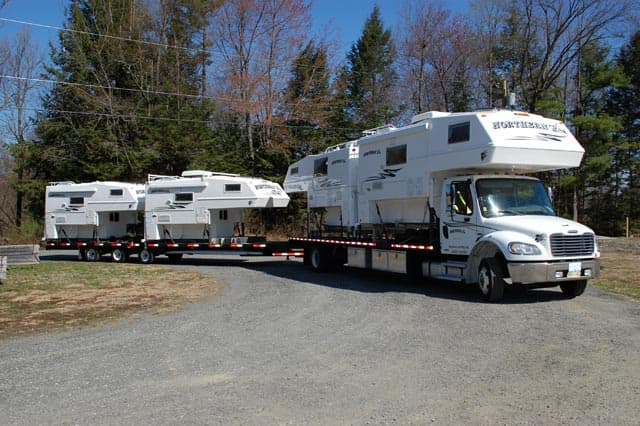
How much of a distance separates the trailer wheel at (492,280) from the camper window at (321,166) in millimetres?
7643

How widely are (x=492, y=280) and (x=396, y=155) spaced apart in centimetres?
473

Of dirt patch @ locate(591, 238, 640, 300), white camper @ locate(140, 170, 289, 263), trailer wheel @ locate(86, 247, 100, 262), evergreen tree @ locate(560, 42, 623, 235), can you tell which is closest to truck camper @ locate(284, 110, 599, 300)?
dirt patch @ locate(591, 238, 640, 300)

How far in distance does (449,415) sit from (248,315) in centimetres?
598

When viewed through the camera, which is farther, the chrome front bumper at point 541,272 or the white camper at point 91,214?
the white camper at point 91,214

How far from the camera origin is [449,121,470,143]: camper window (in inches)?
489

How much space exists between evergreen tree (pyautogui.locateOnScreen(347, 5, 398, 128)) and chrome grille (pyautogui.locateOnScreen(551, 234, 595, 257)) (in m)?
29.2

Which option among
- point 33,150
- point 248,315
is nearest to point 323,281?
point 248,315

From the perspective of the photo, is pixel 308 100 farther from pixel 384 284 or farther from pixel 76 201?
pixel 384 284

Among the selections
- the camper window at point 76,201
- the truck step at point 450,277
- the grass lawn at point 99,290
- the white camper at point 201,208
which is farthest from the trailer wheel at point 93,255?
the truck step at point 450,277

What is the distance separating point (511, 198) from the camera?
479 inches

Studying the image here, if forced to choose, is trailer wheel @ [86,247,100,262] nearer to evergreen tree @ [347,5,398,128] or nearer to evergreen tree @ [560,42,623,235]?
evergreen tree @ [347,5,398,128]

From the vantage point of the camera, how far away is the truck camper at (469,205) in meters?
11.0

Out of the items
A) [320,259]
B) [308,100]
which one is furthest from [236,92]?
[320,259]

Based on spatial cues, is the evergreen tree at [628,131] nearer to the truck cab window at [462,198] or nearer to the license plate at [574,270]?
the truck cab window at [462,198]
